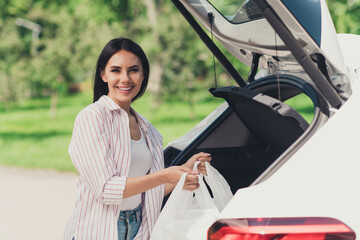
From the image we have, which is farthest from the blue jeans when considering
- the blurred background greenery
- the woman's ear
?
the blurred background greenery

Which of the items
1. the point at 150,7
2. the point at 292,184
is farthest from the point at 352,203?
the point at 150,7

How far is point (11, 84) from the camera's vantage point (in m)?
20.2

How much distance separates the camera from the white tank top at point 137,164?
2.23 metres

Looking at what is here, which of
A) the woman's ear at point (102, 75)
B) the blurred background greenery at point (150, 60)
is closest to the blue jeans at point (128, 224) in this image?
the woman's ear at point (102, 75)

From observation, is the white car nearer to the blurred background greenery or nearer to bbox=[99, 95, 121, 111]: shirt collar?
bbox=[99, 95, 121, 111]: shirt collar

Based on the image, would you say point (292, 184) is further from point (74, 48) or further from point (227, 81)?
point (74, 48)

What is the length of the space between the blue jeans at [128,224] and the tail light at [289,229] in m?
0.83

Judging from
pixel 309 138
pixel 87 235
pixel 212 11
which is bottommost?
pixel 87 235

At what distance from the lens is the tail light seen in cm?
142

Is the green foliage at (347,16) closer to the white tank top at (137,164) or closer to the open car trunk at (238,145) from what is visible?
the open car trunk at (238,145)

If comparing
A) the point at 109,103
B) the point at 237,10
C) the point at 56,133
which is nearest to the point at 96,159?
the point at 109,103

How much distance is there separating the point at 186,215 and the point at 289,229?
588 millimetres

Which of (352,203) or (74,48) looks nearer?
(352,203)

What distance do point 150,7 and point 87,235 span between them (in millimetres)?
19188
